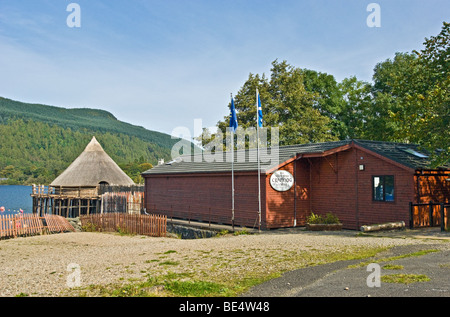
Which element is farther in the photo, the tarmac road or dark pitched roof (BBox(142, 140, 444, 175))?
dark pitched roof (BBox(142, 140, 444, 175))

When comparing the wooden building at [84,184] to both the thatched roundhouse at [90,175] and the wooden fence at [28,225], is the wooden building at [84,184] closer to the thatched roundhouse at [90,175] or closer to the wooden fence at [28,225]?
the thatched roundhouse at [90,175]

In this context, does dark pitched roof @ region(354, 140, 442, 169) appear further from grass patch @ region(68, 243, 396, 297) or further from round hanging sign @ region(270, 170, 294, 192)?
grass patch @ region(68, 243, 396, 297)

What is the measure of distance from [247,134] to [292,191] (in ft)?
82.2

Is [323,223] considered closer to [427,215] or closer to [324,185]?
[324,185]

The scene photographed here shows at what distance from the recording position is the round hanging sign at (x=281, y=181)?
77.6 feet

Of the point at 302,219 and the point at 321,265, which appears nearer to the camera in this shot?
the point at 321,265

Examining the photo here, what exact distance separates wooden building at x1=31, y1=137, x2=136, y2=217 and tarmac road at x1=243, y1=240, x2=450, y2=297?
3878cm

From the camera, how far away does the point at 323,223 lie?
2288 cm

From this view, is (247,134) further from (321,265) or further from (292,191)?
(321,265)

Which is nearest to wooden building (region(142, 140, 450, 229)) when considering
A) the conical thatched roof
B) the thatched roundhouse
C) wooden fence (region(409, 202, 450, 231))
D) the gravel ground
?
wooden fence (region(409, 202, 450, 231))

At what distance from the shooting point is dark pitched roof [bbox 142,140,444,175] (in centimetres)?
2184
